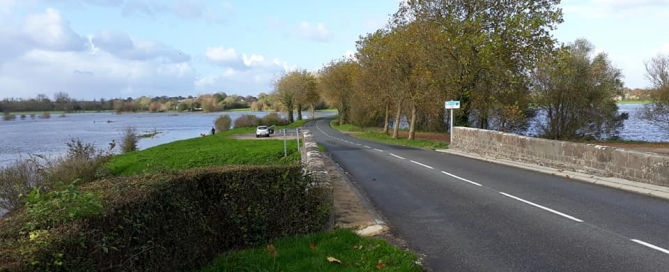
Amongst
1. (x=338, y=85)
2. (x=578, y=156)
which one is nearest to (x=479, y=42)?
(x=578, y=156)

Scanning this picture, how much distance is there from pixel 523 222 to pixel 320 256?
420 centimetres

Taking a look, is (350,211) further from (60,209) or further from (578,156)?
(578,156)

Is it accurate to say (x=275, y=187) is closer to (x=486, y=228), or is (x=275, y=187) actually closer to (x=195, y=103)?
(x=486, y=228)

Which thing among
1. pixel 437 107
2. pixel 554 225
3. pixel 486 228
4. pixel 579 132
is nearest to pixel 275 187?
pixel 486 228

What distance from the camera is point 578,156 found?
598 inches

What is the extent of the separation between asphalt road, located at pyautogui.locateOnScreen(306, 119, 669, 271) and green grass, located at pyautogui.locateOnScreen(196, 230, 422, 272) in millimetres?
551

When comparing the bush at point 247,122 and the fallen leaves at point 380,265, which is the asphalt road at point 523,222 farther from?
the bush at point 247,122

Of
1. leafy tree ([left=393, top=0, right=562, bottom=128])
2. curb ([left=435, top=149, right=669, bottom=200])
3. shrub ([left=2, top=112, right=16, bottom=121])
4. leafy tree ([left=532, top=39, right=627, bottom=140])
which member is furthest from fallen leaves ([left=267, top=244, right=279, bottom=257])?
shrub ([left=2, top=112, right=16, bottom=121])

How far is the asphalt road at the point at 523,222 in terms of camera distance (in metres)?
6.24

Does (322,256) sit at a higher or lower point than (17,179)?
higher

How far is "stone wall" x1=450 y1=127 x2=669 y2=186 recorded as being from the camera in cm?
1224

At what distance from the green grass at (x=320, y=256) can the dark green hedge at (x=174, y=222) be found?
0.31 meters

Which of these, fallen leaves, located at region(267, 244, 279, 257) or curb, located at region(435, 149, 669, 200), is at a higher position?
fallen leaves, located at region(267, 244, 279, 257)

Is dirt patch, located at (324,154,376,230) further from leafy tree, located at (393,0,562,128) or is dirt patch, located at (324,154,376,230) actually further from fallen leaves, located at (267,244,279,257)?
leafy tree, located at (393,0,562,128)
